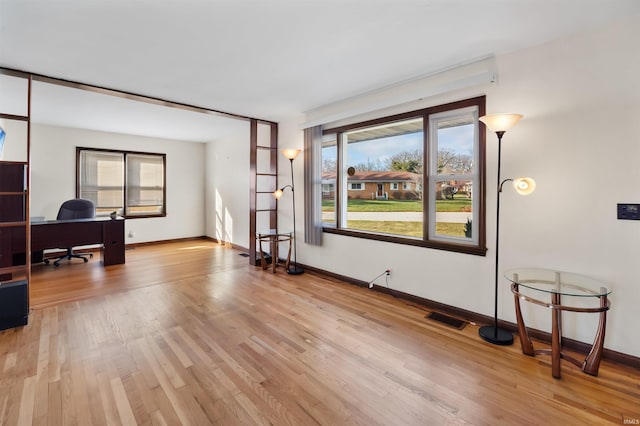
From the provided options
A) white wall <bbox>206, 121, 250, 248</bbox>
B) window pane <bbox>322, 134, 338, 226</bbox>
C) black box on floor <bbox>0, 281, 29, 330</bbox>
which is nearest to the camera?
black box on floor <bbox>0, 281, 29, 330</bbox>

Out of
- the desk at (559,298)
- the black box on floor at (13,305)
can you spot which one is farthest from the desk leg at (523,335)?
the black box on floor at (13,305)

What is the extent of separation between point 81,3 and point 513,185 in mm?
3599

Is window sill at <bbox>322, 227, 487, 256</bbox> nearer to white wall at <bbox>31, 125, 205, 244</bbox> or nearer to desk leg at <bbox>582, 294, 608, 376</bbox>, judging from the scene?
desk leg at <bbox>582, 294, 608, 376</bbox>

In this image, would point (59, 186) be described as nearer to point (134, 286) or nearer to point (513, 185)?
point (134, 286)

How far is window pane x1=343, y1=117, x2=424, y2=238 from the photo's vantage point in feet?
11.7

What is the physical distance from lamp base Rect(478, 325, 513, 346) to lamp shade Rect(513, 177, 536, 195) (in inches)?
48.0

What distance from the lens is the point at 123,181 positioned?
21.5 feet

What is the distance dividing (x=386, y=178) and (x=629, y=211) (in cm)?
228

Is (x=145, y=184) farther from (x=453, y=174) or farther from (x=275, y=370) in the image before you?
(x=453, y=174)

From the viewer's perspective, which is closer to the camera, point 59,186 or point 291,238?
point 291,238

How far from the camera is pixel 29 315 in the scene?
9.88 feet

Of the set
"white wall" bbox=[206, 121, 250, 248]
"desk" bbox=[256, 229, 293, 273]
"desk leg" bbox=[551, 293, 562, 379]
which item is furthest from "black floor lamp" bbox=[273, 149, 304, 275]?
"desk leg" bbox=[551, 293, 562, 379]

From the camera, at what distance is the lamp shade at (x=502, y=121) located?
237cm

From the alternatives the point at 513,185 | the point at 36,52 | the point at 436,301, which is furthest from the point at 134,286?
the point at 513,185
